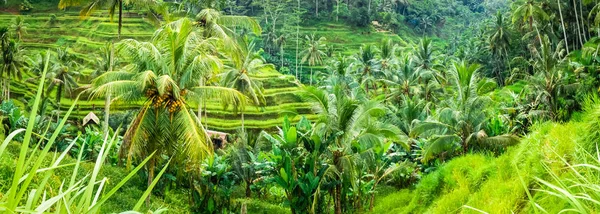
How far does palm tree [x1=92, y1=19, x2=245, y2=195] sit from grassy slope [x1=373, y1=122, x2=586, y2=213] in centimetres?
577

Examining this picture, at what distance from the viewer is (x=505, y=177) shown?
22.5 feet

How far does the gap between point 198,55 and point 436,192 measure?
726 centimetres

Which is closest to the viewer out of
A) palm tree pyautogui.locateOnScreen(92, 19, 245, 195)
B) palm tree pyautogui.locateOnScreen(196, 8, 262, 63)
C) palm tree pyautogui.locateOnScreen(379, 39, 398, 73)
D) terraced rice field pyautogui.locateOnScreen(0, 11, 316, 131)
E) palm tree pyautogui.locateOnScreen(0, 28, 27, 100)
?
palm tree pyautogui.locateOnScreen(92, 19, 245, 195)

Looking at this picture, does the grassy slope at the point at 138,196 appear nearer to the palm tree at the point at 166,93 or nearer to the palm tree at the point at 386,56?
the palm tree at the point at 166,93

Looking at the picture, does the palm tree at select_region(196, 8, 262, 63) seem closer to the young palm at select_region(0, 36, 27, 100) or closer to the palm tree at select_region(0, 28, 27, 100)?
the palm tree at select_region(0, 28, 27, 100)

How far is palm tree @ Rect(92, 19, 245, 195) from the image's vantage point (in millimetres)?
11992

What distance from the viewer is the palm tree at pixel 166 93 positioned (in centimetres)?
1199

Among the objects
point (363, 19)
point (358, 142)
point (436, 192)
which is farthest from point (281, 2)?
point (436, 192)

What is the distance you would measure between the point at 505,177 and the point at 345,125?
24.8 ft

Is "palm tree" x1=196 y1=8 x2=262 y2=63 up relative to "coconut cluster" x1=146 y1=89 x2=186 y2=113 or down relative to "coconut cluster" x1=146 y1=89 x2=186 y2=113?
up

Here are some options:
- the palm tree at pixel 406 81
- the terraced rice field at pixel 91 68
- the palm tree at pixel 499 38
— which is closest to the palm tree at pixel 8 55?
the terraced rice field at pixel 91 68

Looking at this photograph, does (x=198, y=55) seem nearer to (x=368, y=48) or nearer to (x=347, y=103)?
(x=347, y=103)

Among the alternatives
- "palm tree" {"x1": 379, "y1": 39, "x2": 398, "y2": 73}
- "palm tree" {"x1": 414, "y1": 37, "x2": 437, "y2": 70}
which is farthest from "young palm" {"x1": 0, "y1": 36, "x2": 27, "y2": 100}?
"palm tree" {"x1": 414, "y1": 37, "x2": 437, "y2": 70}

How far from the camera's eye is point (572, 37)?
4062cm
